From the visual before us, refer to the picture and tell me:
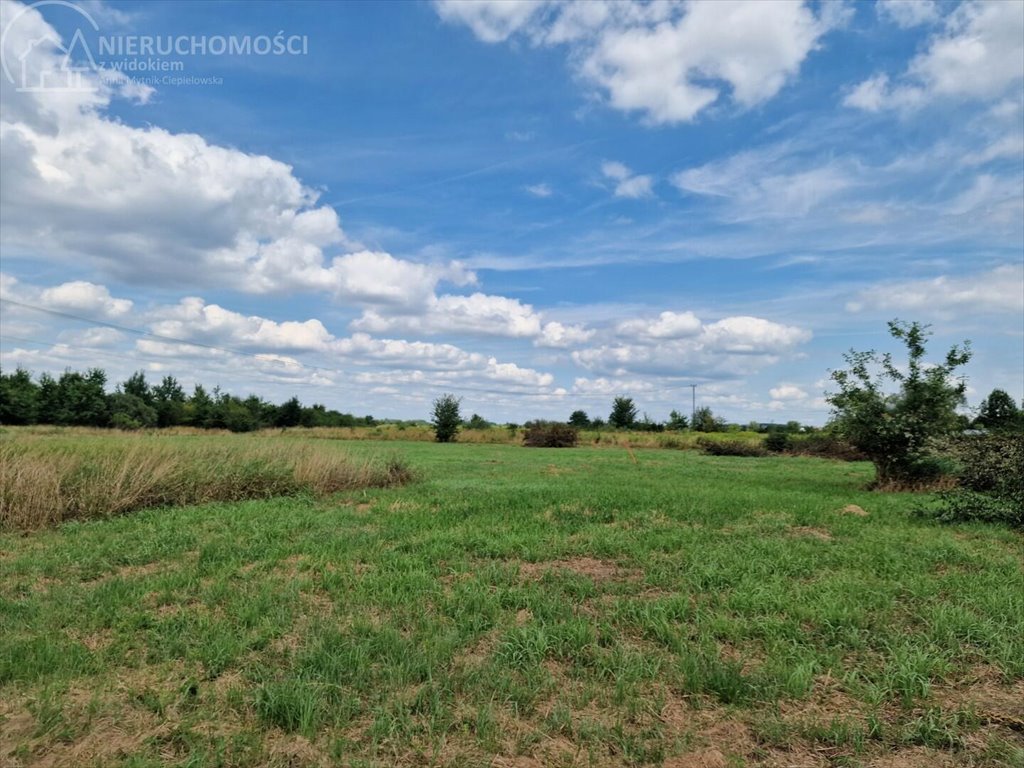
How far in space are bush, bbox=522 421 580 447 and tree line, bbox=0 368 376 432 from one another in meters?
28.5

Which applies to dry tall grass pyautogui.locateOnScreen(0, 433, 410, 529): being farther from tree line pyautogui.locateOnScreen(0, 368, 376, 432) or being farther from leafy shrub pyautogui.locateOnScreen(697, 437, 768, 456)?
tree line pyautogui.locateOnScreen(0, 368, 376, 432)

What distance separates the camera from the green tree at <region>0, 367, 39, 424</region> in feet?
154

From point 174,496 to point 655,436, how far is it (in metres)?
35.4

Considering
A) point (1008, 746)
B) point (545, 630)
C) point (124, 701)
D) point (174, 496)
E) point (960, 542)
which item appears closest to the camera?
point (1008, 746)

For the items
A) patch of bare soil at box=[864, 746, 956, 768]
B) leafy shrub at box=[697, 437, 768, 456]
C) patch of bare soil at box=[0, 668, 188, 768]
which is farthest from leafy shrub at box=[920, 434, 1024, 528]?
leafy shrub at box=[697, 437, 768, 456]

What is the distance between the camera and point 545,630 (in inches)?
162

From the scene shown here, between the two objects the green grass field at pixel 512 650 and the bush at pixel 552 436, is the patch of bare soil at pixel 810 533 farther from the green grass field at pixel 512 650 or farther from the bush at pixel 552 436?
the bush at pixel 552 436

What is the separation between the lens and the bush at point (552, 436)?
129 feet

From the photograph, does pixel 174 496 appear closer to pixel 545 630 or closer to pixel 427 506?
pixel 427 506

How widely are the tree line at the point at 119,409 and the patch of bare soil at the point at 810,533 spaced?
5106cm

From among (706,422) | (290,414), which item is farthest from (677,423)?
(290,414)

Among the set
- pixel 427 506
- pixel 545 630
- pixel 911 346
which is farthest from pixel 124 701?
pixel 911 346

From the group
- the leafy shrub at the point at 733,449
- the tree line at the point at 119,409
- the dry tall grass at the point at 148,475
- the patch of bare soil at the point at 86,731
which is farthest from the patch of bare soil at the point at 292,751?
the tree line at the point at 119,409

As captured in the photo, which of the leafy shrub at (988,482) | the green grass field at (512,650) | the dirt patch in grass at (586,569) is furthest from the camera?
the leafy shrub at (988,482)
